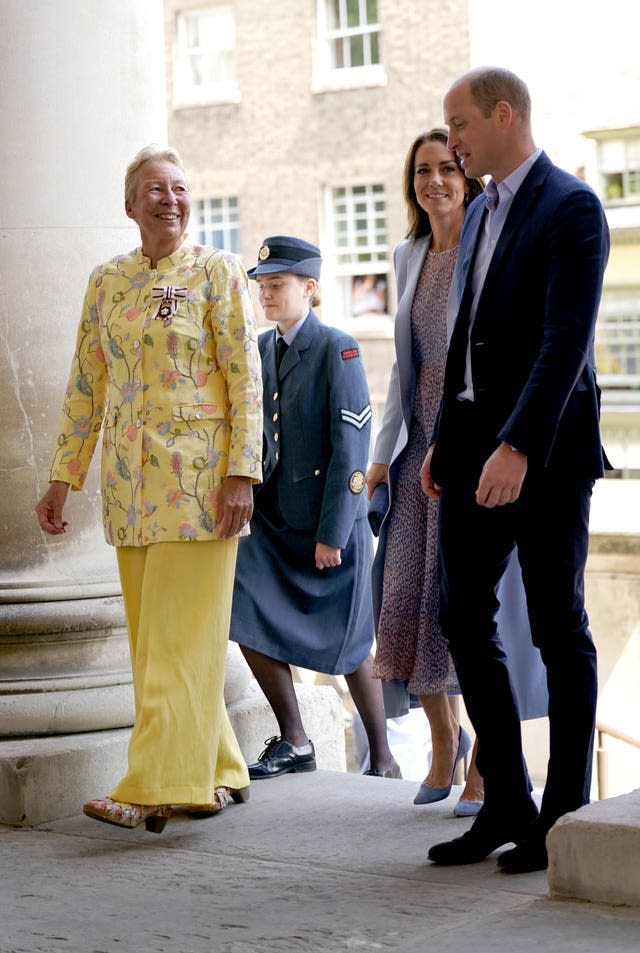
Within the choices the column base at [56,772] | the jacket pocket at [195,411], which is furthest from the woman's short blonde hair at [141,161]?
the column base at [56,772]

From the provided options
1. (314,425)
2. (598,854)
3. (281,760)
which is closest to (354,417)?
(314,425)

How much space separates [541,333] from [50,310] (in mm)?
1816

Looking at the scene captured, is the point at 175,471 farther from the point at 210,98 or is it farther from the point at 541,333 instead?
the point at 210,98

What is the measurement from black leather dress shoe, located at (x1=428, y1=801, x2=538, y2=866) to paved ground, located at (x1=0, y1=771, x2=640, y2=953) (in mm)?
31

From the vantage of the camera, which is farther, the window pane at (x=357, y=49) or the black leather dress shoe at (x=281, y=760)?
the window pane at (x=357, y=49)

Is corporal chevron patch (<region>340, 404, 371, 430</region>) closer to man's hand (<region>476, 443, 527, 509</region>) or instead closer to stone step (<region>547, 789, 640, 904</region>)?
man's hand (<region>476, 443, 527, 509</region>)

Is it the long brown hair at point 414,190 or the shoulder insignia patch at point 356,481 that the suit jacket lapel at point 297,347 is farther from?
the long brown hair at point 414,190

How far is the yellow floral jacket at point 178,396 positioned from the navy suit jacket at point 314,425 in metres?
0.79

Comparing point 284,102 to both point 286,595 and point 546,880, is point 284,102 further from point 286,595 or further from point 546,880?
point 546,880

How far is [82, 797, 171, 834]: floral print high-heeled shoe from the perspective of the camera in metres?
4.10

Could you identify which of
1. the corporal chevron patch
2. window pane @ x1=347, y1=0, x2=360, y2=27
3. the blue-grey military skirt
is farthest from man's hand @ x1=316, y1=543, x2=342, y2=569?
window pane @ x1=347, y1=0, x2=360, y2=27

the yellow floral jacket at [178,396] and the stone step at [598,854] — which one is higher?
the yellow floral jacket at [178,396]

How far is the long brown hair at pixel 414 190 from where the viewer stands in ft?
14.6

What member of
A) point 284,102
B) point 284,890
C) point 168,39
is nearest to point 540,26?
point 284,102
